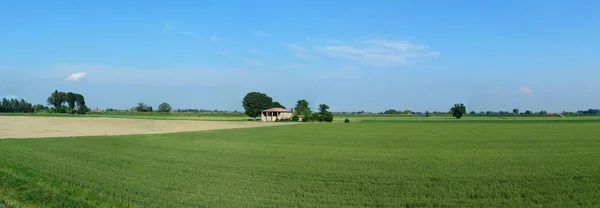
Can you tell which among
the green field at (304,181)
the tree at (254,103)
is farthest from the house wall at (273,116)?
the green field at (304,181)

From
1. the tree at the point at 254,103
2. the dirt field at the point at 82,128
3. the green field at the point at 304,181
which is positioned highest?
the tree at the point at 254,103

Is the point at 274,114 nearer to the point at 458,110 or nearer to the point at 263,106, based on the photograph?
the point at 263,106

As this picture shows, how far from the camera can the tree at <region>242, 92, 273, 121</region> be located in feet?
387

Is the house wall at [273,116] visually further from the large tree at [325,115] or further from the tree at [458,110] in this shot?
the tree at [458,110]

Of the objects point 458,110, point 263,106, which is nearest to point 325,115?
point 263,106

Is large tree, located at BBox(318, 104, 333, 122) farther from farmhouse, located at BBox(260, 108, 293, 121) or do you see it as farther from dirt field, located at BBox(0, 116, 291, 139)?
dirt field, located at BBox(0, 116, 291, 139)

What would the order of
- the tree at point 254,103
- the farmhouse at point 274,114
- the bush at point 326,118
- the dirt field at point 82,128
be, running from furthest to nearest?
the tree at point 254,103, the farmhouse at point 274,114, the bush at point 326,118, the dirt field at point 82,128

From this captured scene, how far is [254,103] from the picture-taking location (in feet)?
387

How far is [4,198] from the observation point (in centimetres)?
990

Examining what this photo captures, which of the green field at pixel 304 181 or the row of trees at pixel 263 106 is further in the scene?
the row of trees at pixel 263 106

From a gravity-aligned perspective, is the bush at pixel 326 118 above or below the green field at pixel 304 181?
above

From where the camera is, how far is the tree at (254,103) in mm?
117875

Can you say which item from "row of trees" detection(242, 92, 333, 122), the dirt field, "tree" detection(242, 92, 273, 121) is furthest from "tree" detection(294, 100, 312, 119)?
the dirt field

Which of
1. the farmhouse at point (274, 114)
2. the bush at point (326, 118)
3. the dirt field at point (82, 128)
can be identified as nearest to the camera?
the dirt field at point (82, 128)
